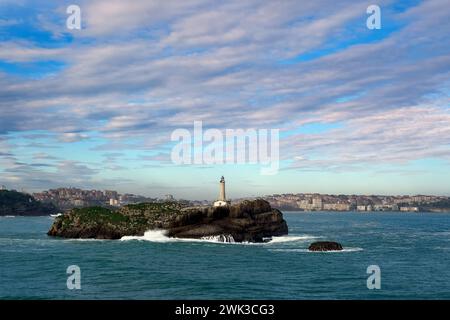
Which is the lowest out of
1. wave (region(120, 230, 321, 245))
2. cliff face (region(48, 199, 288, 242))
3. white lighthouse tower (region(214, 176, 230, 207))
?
wave (region(120, 230, 321, 245))

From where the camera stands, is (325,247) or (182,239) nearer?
(325,247)

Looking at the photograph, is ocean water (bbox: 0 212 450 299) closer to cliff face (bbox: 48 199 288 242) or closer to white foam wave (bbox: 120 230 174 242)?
cliff face (bbox: 48 199 288 242)

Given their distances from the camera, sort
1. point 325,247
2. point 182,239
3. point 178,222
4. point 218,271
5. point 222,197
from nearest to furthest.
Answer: point 218,271
point 325,247
point 182,239
point 178,222
point 222,197

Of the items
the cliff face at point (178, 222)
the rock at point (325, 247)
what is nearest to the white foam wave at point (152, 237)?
the cliff face at point (178, 222)

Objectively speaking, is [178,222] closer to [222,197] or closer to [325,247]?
[222,197]

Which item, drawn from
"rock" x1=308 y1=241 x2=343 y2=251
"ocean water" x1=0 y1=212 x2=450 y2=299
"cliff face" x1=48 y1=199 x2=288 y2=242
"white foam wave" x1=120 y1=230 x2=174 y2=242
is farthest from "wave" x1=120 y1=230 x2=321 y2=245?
"rock" x1=308 y1=241 x2=343 y2=251

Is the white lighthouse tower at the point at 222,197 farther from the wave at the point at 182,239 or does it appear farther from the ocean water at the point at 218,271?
the ocean water at the point at 218,271

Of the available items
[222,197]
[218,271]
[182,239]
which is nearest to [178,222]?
[182,239]

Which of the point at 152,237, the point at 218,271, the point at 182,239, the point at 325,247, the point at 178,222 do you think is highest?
the point at 178,222
